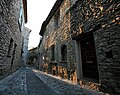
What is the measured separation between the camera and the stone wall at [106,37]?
295 cm

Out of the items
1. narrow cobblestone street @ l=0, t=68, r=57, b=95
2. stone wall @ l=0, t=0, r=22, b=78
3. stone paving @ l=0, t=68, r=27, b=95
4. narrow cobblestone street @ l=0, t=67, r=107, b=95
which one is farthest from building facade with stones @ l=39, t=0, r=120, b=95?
stone wall @ l=0, t=0, r=22, b=78

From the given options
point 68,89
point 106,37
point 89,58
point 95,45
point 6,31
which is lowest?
point 68,89

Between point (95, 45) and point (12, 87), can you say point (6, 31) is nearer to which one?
point (12, 87)

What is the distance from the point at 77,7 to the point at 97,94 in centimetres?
427

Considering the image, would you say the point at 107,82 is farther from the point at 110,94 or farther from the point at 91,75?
the point at 91,75

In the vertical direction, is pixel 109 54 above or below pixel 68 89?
above

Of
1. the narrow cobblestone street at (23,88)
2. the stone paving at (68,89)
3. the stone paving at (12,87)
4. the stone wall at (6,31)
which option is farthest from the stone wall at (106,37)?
the stone wall at (6,31)

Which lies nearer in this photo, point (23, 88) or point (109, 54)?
point (109, 54)

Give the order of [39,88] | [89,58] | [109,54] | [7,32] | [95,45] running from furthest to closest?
1. [89,58]
2. [7,32]
3. [95,45]
4. [39,88]
5. [109,54]

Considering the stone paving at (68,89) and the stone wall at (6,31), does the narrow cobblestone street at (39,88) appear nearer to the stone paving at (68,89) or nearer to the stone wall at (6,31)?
the stone paving at (68,89)

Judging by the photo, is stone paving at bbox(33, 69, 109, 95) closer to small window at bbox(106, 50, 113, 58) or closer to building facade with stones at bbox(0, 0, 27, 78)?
small window at bbox(106, 50, 113, 58)

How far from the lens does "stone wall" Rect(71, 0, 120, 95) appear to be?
2.95 meters

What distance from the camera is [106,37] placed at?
3.33m

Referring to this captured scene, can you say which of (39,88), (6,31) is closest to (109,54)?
(39,88)
